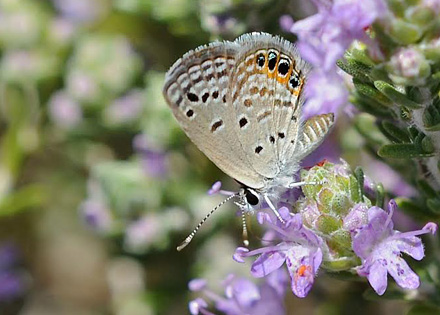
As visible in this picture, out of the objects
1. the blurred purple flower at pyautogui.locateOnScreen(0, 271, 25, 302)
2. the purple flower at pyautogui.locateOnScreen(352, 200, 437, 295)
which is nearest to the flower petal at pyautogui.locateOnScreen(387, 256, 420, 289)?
the purple flower at pyautogui.locateOnScreen(352, 200, 437, 295)

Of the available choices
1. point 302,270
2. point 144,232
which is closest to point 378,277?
point 302,270

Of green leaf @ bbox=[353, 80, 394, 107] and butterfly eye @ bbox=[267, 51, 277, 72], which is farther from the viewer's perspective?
butterfly eye @ bbox=[267, 51, 277, 72]

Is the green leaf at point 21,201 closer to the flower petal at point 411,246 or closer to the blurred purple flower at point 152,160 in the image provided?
the blurred purple flower at point 152,160

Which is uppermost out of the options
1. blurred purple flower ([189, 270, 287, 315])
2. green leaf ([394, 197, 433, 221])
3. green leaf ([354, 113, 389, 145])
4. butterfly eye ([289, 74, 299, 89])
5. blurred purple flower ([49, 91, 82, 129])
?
butterfly eye ([289, 74, 299, 89])

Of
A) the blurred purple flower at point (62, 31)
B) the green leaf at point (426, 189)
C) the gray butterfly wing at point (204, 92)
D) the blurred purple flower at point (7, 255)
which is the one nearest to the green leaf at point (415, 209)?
the green leaf at point (426, 189)

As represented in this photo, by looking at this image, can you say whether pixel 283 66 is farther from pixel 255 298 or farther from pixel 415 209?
pixel 255 298

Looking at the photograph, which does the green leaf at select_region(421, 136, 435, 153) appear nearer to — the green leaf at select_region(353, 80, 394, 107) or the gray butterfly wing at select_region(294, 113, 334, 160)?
the green leaf at select_region(353, 80, 394, 107)

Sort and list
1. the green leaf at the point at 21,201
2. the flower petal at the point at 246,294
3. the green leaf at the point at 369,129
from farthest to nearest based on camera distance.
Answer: the green leaf at the point at 21,201
the flower petal at the point at 246,294
the green leaf at the point at 369,129
